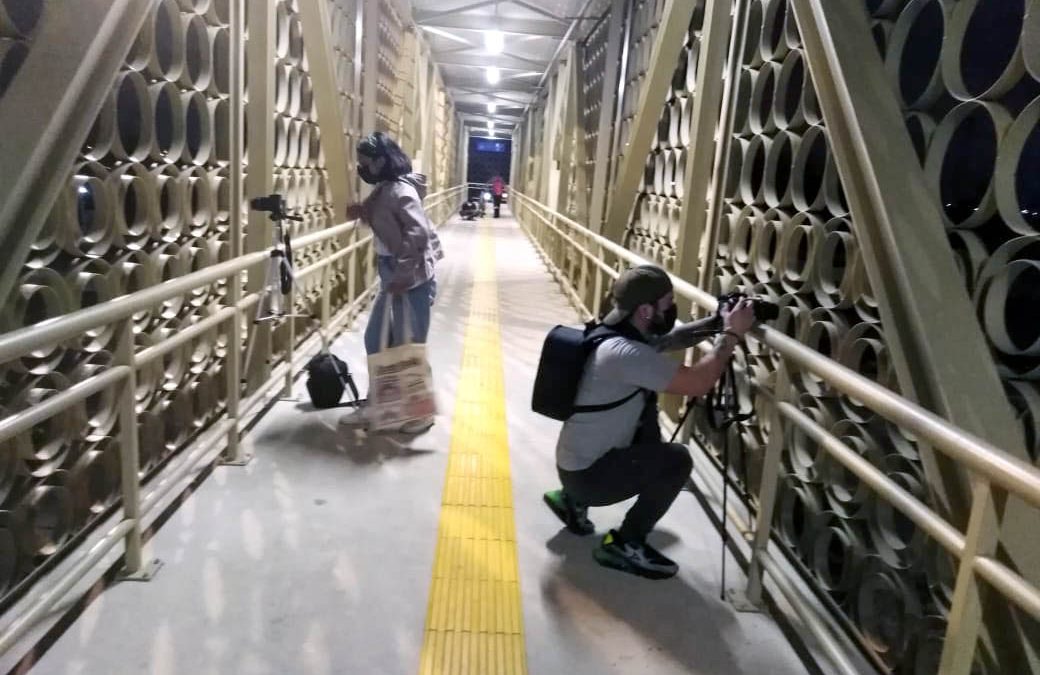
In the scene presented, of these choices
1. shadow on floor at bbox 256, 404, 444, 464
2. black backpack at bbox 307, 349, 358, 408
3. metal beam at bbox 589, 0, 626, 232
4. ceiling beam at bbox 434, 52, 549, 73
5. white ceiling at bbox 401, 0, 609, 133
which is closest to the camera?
shadow on floor at bbox 256, 404, 444, 464

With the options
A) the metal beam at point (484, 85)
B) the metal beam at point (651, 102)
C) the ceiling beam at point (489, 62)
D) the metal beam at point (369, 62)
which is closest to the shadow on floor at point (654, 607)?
the metal beam at point (651, 102)

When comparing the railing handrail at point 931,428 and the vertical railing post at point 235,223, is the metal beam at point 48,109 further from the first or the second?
the railing handrail at point 931,428

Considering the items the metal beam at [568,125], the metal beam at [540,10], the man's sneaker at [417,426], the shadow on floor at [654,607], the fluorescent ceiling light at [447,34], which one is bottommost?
the shadow on floor at [654,607]

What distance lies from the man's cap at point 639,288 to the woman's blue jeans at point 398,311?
1.59 meters

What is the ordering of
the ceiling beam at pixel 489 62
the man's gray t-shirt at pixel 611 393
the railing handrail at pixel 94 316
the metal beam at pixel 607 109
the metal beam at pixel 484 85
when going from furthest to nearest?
the metal beam at pixel 484 85 → the ceiling beam at pixel 489 62 → the metal beam at pixel 607 109 → the man's gray t-shirt at pixel 611 393 → the railing handrail at pixel 94 316

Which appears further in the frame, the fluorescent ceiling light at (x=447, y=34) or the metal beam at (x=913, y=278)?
the fluorescent ceiling light at (x=447, y=34)

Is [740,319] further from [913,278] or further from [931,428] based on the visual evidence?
[931,428]

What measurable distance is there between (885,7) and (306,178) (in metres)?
4.23

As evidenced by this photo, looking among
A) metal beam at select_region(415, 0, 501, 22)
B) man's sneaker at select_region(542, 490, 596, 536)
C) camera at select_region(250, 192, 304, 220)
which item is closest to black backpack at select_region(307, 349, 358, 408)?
camera at select_region(250, 192, 304, 220)

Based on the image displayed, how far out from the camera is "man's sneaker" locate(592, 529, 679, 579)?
2619 millimetres

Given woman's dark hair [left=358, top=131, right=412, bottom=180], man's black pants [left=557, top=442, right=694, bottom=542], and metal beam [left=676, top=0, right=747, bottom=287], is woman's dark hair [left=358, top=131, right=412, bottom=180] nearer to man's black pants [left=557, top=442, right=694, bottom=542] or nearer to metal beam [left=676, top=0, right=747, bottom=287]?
metal beam [left=676, top=0, right=747, bottom=287]

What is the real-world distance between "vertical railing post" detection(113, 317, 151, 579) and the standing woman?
1572mm

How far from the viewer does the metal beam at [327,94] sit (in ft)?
15.8

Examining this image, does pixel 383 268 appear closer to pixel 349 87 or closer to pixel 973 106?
pixel 973 106
